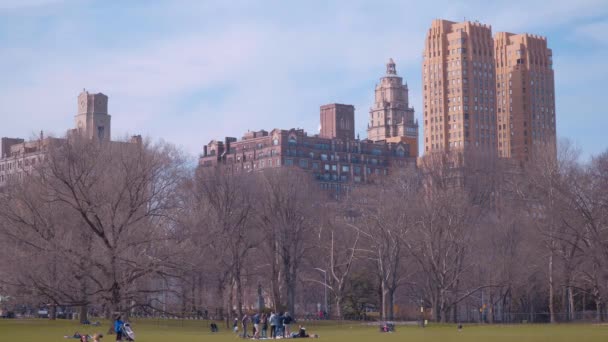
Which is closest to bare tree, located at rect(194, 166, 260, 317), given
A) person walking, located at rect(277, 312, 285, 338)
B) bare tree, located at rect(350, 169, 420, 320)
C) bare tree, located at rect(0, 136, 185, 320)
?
bare tree, located at rect(350, 169, 420, 320)

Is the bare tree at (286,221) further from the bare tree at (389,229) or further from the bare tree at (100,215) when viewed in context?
the bare tree at (100,215)

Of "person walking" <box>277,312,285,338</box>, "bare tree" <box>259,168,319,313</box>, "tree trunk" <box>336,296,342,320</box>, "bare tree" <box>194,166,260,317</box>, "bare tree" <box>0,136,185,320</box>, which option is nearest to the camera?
"person walking" <box>277,312,285,338</box>

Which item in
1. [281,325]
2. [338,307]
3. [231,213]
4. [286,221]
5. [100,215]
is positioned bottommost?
[281,325]

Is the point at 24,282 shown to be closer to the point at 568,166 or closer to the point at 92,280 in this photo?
the point at 92,280

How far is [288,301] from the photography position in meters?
101

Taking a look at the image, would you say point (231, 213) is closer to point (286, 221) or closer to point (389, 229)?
point (286, 221)

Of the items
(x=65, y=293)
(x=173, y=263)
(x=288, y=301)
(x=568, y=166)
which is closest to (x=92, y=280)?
(x=65, y=293)

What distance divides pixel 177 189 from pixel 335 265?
→ 2383 cm

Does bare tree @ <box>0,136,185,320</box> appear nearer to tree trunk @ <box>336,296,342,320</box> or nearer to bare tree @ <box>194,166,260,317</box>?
bare tree @ <box>194,166,260,317</box>

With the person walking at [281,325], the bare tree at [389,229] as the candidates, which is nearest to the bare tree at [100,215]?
the person walking at [281,325]

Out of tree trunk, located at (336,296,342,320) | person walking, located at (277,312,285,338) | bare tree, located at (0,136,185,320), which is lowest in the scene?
person walking, located at (277,312,285,338)

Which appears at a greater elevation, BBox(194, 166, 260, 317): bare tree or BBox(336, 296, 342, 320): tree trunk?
BBox(194, 166, 260, 317): bare tree

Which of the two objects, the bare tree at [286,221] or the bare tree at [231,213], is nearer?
the bare tree at [231,213]

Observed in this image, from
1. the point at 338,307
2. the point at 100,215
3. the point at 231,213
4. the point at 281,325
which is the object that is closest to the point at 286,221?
the point at 231,213
